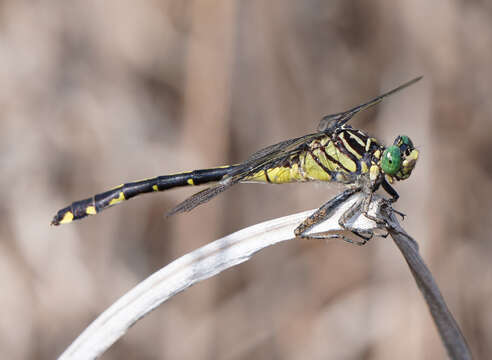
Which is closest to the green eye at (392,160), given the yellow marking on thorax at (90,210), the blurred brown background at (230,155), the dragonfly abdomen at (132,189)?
the dragonfly abdomen at (132,189)

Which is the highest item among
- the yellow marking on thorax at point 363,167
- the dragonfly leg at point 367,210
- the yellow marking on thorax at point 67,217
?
the yellow marking on thorax at point 67,217

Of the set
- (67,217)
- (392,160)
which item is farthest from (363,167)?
(67,217)

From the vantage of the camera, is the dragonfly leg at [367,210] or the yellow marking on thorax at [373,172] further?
the yellow marking on thorax at [373,172]

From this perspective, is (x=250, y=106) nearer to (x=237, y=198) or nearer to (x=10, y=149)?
(x=237, y=198)

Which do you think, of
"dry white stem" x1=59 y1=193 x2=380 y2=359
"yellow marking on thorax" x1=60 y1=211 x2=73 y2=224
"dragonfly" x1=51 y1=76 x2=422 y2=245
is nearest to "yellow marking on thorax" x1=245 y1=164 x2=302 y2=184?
"dragonfly" x1=51 y1=76 x2=422 y2=245

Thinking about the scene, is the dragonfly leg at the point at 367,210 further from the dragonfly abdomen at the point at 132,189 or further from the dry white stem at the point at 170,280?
the dragonfly abdomen at the point at 132,189

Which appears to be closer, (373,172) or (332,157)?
(373,172)

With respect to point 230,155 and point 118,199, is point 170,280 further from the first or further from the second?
point 230,155
